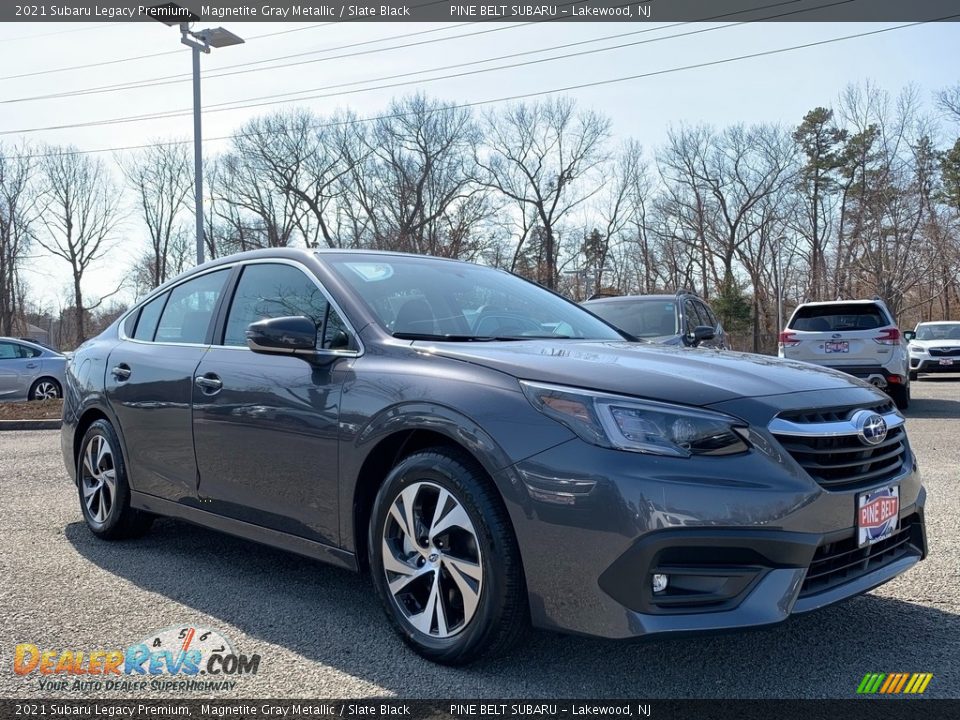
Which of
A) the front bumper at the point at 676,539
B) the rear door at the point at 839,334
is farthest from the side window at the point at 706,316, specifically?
the front bumper at the point at 676,539

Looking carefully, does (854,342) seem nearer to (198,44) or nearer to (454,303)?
(454,303)

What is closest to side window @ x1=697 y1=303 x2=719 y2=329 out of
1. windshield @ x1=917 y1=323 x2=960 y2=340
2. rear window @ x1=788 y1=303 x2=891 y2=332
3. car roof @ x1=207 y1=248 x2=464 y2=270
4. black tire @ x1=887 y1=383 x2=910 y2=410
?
rear window @ x1=788 y1=303 x2=891 y2=332

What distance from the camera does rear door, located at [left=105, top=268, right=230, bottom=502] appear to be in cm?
412

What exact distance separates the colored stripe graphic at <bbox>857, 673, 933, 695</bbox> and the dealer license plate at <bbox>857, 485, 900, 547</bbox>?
47 centimetres

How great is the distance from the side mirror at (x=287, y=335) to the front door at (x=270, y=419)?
0.10 metres

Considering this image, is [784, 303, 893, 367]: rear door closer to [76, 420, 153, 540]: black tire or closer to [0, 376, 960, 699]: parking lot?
[0, 376, 960, 699]: parking lot

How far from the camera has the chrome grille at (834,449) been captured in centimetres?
Answer: 264

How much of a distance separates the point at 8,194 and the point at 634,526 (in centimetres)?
5536

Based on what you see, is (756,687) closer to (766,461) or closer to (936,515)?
(766,461)

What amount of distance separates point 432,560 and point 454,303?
4.40ft

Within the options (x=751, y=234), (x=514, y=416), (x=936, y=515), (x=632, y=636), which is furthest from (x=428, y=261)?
(x=751, y=234)

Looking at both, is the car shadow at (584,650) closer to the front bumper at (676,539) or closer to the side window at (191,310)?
the front bumper at (676,539)

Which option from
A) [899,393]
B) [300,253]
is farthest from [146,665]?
[899,393]

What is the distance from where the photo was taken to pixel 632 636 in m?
2.49
